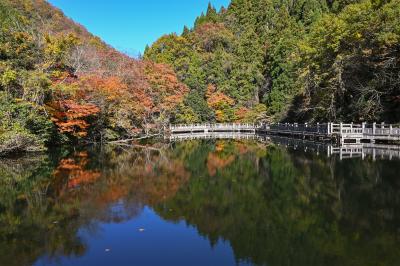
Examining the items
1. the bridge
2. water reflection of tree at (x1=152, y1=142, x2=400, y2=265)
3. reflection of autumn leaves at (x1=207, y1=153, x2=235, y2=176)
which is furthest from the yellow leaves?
the bridge

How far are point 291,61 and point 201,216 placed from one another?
55.6 m

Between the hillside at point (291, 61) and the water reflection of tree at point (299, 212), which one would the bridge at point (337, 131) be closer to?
the hillside at point (291, 61)

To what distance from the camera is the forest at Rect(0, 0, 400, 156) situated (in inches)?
1032

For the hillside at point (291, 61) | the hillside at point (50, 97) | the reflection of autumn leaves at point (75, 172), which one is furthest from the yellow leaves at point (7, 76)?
the hillside at point (291, 61)

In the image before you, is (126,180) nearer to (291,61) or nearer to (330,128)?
(330,128)

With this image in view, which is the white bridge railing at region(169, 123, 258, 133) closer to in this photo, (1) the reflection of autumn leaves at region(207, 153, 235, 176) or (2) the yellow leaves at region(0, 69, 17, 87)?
(1) the reflection of autumn leaves at region(207, 153, 235, 176)

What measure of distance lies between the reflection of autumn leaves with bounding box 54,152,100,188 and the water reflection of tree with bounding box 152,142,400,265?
12.9 feet

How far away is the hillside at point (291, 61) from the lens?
103ft

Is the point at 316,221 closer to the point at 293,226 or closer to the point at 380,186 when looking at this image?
the point at 293,226

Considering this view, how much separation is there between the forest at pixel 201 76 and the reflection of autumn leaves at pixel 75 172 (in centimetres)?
389

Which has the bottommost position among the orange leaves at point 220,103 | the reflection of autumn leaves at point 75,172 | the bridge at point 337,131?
the reflection of autumn leaves at point 75,172

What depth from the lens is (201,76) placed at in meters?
67.2

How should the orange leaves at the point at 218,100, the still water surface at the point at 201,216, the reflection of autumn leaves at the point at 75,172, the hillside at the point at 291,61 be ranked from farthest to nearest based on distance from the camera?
the orange leaves at the point at 218,100
the hillside at the point at 291,61
the reflection of autumn leaves at the point at 75,172
the still water surface at the point at 201,216

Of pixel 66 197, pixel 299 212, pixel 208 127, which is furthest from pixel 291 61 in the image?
pixel 299 212
